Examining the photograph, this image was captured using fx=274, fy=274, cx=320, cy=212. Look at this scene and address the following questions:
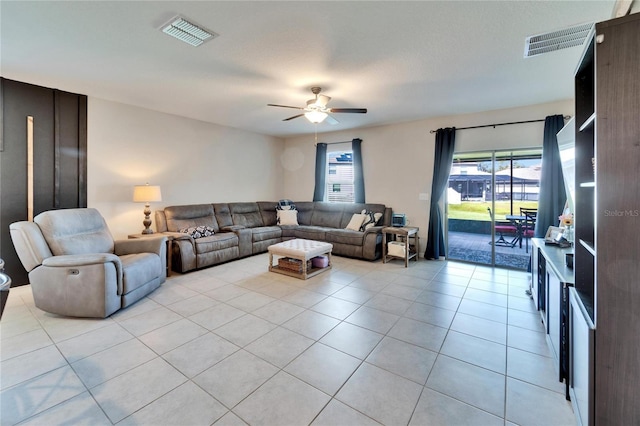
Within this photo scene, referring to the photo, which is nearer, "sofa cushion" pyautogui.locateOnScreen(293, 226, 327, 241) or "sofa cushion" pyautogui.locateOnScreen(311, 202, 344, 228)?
"sofa cushion" pyautogui.locateOnScreen(293, 226, 327, 241)

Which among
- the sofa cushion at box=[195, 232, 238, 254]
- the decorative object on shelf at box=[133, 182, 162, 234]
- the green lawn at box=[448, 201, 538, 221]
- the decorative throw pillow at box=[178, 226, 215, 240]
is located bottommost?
the sofa cushion at box=[195, 232, 238, 254]

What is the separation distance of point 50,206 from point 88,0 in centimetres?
309

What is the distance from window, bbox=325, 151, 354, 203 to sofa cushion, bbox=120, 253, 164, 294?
166 inches

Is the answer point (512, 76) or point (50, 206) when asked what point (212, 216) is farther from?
point (512, 76)

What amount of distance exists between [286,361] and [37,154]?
4.28 m

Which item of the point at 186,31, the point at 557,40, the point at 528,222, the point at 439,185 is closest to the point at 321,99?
the point at 186,31

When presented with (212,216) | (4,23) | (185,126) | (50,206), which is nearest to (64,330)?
(50,206)

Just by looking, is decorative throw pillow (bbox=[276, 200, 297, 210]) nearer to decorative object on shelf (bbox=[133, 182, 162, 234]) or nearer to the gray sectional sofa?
the gray sectional sofa

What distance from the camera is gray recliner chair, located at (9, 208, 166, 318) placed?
8.81 feet

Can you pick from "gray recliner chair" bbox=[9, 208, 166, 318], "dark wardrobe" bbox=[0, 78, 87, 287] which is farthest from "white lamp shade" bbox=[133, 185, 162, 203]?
"gray recliner chair" bbox=[9, 208, 166, 318]

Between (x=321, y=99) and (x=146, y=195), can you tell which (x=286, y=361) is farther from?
(x=146, y=195)

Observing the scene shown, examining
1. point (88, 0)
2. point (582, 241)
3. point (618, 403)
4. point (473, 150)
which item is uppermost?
point (88, 0)

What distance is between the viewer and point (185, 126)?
17.0ft

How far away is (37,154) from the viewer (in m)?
3.64
